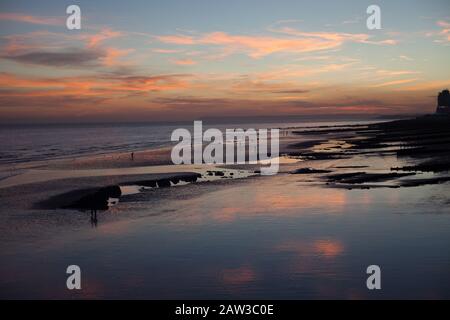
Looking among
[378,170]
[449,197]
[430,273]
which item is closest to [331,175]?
[378,170]

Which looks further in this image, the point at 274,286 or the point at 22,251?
the point at 22,251

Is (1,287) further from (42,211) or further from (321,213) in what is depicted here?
(321,213)

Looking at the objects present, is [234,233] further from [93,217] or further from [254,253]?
[93,217]

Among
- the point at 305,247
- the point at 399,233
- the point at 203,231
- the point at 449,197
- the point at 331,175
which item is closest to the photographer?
the point at 305,247

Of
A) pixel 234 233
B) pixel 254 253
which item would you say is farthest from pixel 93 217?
pixel 254 253

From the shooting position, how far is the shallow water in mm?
12594

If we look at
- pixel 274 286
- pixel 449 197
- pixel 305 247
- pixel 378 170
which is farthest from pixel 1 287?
pixel 378 170

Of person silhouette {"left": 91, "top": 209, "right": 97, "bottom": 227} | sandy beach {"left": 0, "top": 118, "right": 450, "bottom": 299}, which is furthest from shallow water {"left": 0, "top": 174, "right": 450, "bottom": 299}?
person silhouette {"left": 91, "top": 209, "right": 97, "bottom": 227}

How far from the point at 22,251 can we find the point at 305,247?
10.3 m

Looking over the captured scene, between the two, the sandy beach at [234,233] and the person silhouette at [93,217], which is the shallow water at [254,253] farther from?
the person silhouette at [93,217]

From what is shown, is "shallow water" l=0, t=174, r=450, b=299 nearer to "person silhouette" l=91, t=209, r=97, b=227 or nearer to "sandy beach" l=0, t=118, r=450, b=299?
"sandy beach" l=0, t=118, r=450, b=299

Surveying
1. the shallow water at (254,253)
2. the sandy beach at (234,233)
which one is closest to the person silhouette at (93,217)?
the sandy beach at (234,233)

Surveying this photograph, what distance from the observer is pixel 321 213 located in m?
21.7

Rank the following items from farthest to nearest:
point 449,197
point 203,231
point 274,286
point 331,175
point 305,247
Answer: point 331,175 → point 449,197 → point 203,231 → point 305,247 → point 274,286
